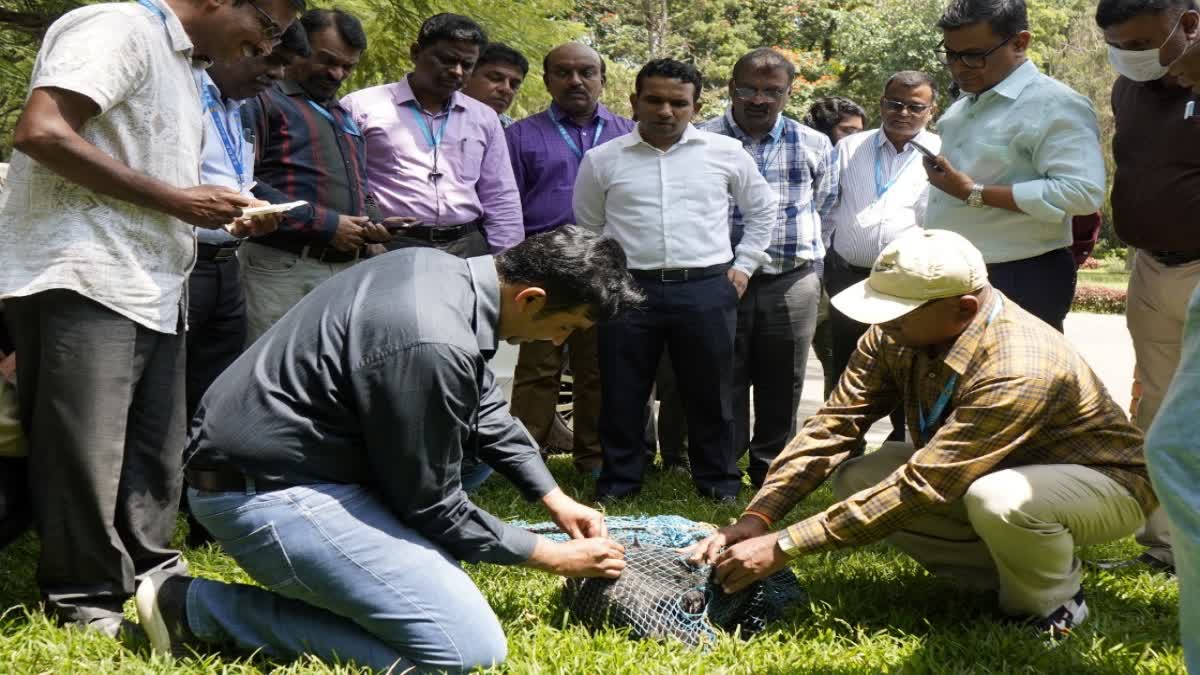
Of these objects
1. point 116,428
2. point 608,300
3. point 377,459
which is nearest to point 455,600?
point 377,459

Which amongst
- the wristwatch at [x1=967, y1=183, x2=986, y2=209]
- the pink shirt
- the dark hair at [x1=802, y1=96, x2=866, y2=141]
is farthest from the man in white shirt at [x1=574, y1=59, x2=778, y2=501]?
the dark hair at [x1=802, y1=96, x2=866, y2=141]

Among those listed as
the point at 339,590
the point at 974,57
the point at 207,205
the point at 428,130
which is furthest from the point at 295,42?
the point at 974,57

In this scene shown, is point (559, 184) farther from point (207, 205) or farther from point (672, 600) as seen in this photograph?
point (672, 600)

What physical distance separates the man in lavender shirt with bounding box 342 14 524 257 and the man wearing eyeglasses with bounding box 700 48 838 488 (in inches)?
49.7

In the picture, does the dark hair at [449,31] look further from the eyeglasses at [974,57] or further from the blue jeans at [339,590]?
the blue jeans at [339,590]

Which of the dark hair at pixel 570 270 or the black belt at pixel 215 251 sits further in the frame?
the black belt at pixel 215 251

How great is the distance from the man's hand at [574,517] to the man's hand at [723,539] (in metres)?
0.34

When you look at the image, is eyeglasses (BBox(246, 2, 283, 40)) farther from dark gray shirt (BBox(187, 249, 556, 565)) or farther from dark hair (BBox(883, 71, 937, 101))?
dark hair (BBox(883, 71, 937, 101))

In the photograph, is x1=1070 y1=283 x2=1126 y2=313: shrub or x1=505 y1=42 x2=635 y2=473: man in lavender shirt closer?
x1=505 y1=42 x2=635 y2=473: man in lavender shirt

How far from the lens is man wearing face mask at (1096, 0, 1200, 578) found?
4574 mm

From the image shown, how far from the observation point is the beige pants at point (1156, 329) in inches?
187

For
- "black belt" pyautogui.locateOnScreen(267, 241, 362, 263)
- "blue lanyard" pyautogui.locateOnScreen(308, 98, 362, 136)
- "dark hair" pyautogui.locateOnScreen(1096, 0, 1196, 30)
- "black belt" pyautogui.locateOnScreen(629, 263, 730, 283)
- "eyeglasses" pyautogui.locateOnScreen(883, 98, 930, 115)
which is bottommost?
"black belt" pyautogui.locateOnScreen(629, 263, 730, 283)

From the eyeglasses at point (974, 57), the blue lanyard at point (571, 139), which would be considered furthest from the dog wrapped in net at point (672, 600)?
the blue lanyard at point (571, 139)

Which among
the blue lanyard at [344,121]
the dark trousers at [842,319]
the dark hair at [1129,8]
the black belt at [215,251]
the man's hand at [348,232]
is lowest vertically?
the dark trousers at [842,319]
